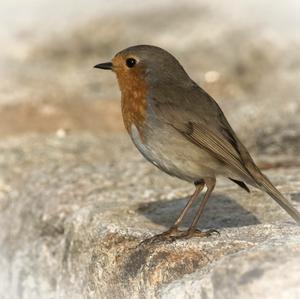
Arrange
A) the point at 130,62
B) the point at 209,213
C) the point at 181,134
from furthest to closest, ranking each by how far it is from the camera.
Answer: the point at 209,213 → the point at 130,62 → the point at 181,134

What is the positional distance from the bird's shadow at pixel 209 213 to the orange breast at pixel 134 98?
831 millimetres

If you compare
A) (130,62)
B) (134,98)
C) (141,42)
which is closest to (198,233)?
(134,98)

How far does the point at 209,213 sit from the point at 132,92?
110 cm

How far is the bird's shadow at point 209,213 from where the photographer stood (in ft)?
19.9

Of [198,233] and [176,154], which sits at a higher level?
[176,154]

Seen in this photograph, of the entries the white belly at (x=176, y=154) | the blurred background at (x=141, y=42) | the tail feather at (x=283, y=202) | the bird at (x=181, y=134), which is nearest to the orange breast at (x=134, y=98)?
the bird at (x=181, y=134)

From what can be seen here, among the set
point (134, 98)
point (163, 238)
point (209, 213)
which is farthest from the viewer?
point (209, 213)

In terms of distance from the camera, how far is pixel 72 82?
10.2m

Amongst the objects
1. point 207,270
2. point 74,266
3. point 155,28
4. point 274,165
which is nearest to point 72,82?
point 155,28

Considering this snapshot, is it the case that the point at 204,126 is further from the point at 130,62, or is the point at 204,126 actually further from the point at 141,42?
the point at 141,42

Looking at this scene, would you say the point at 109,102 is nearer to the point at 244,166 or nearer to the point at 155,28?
the point at 155,28

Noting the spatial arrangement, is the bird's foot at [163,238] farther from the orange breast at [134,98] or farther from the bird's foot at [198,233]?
the orange breast at [134,98]

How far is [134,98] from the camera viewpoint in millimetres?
5699

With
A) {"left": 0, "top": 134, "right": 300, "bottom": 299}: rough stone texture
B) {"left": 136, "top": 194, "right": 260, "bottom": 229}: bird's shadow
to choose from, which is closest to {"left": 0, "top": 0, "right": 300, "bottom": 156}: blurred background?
{"left": 0, "top": 134, "right": 300, "bottom": 299}: rough stone texture
